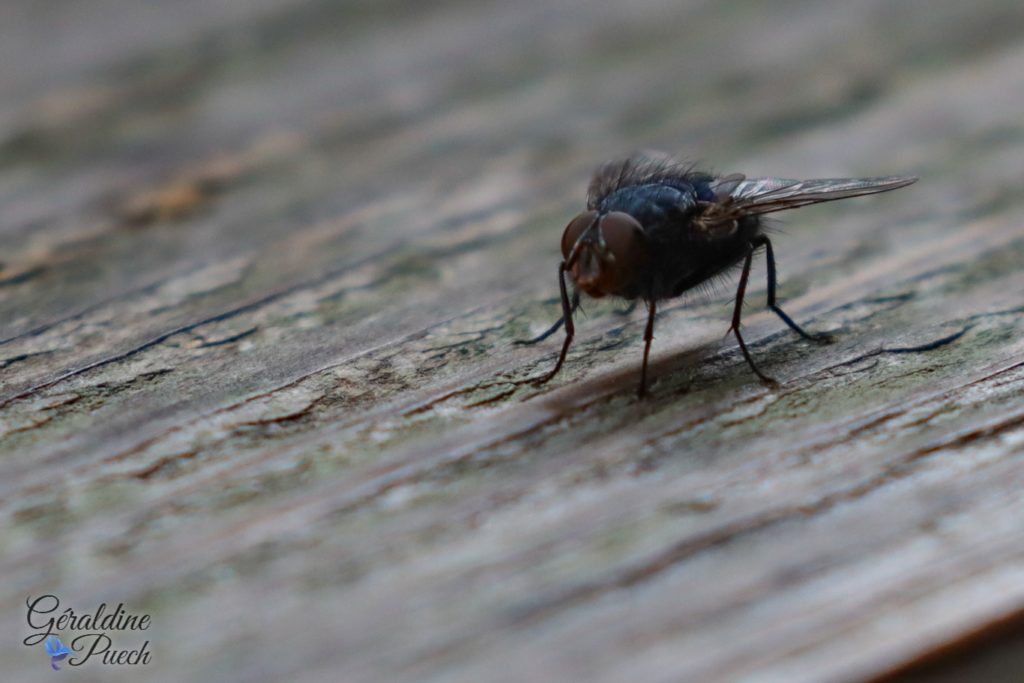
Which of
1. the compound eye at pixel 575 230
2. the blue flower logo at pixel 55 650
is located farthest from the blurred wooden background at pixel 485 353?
the compound eye at pixel 575 230

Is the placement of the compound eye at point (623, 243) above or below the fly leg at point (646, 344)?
above

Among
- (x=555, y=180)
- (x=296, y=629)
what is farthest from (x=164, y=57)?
(x=296, y=629)

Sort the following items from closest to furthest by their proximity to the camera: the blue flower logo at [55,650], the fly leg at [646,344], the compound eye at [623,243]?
the blue flower logo at [55,650]
the fly leg at [646,344]
the compound eye at [623,243]

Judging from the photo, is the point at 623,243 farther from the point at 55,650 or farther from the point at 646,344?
the point at 55,650

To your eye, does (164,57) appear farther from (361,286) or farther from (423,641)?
(423,641)
